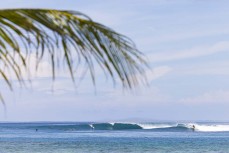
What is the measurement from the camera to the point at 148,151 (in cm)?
3406

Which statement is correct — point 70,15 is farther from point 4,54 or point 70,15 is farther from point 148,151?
point 148,151

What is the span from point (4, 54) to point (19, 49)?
0.07 meters

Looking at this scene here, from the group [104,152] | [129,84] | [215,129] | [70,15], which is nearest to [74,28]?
[70,15]

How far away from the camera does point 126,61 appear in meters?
1.42

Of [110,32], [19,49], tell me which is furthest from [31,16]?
[110,32]

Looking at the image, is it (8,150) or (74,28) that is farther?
(8,150)

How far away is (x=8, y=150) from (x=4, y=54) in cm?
3378

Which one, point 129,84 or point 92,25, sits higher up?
point 92,25

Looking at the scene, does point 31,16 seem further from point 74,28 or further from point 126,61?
point 126,61

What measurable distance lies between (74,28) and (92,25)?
0.05 metres

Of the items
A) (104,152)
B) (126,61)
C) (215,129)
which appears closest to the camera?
(126,61)

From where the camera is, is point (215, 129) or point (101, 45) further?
point (215, 129)

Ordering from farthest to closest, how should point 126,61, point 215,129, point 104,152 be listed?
point 215,129, point 104,152, point 126,61

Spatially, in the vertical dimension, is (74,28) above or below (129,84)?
above
